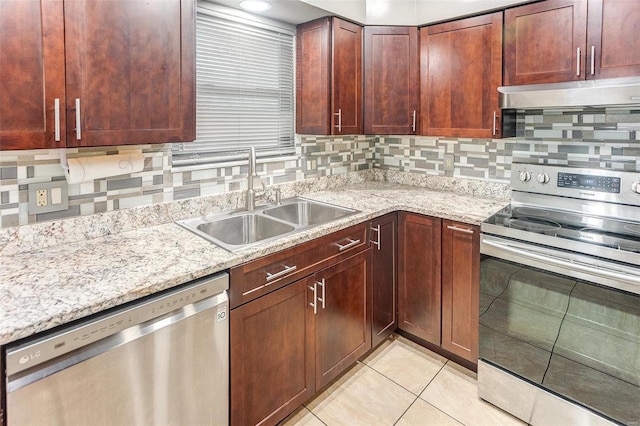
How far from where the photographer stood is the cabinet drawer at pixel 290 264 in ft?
5.17

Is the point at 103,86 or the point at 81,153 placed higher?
the point at 103,86

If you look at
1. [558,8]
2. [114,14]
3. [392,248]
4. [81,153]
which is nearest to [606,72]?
[558,8]

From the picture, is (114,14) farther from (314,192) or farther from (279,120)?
(314,192)

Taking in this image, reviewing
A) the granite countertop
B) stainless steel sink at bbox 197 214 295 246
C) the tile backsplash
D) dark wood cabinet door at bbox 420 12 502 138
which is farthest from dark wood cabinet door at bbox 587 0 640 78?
stainless steel sink at bbox 197 214 295 246

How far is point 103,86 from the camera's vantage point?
4.68 ft

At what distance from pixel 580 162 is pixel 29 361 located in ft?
8.67

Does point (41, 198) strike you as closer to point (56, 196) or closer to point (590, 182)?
point (56, 196)

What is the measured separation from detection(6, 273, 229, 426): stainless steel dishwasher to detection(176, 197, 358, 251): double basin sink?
0.51 meters

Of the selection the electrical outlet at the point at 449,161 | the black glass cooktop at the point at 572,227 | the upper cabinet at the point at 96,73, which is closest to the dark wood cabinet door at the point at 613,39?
the black glass cooktop at the point at 572,227

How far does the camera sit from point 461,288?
7.30 ft

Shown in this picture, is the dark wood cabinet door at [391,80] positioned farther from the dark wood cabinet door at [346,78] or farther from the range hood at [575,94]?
the range hood at [575,94]

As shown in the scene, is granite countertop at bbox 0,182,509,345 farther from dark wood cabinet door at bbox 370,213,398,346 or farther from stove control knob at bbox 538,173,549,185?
stove control knob at bbox 538,173,549,185

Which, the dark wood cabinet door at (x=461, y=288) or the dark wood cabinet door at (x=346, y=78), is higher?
the dark wood cabinet door at (x=346, y=78)

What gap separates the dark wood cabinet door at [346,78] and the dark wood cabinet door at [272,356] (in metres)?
1.18
